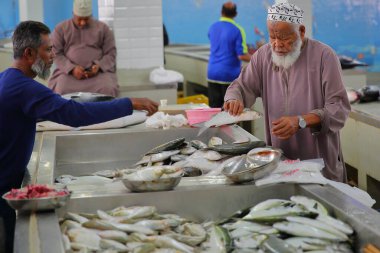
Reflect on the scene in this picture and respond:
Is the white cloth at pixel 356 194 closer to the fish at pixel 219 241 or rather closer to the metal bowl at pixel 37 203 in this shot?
the fish at pixel 219 241

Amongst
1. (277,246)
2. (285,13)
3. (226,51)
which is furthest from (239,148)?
(226,51)

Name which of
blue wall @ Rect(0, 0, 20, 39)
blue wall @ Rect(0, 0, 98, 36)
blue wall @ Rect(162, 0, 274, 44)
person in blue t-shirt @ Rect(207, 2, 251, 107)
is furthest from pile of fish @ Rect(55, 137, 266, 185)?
blue wall @ Rect(162, 0, 274, 44)

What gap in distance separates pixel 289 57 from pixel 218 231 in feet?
5.13

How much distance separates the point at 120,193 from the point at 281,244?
0.88 meters

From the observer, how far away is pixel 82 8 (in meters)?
7.40

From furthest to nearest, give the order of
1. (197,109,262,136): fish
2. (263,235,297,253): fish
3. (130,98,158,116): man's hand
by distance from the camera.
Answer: (197,109,262,136): fish
(130,98,158,116): man's hand
(263,235,297,253): fish

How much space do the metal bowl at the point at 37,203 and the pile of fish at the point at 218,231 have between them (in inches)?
3.6

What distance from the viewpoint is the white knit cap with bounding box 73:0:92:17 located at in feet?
24.2

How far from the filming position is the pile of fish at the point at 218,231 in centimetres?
272

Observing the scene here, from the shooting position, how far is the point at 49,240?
2.57 metres

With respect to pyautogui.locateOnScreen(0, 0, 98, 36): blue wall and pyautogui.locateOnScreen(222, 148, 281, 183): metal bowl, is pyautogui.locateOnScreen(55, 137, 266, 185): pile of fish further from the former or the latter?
pyautogui.locateOnScreen(0, 0, 98, 36): blue wall

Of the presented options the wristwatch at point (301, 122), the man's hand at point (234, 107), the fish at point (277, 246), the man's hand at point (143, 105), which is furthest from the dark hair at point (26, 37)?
the fish at point (277, 246)

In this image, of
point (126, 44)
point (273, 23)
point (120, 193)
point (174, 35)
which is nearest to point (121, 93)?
point (126, 44)

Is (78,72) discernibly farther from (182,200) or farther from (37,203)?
(37,203)
